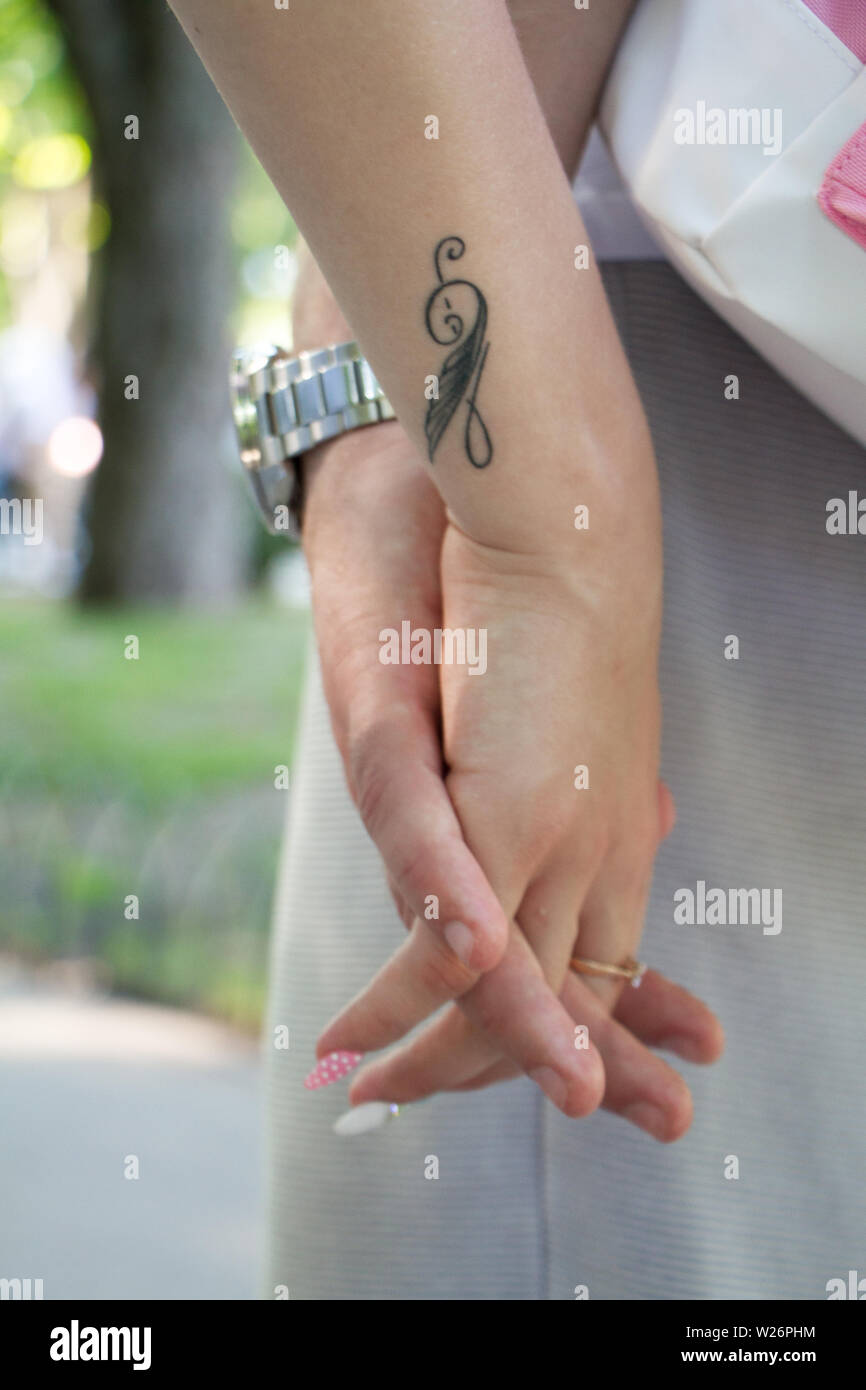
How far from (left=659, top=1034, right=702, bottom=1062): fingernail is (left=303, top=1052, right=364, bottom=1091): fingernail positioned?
222mm

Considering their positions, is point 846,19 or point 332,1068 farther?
point 332,1068

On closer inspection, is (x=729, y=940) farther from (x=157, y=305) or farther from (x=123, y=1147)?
(x=157, y=305)

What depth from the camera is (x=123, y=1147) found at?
299cm

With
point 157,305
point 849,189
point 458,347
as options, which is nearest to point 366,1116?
point 458,347

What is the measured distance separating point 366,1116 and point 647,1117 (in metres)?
0.21

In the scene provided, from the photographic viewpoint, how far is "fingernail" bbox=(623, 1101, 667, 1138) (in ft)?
3.09

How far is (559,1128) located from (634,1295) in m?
0.13

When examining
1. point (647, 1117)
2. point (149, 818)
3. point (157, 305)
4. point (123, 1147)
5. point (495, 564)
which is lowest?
point (647, 1117)

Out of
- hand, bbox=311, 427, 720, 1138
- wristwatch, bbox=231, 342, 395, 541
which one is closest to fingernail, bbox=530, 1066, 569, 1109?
hand, bbox=311, 427, 720, 1138

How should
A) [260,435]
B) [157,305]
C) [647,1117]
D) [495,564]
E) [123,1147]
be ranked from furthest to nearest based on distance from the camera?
[157,305], [123,1147], [260,435], [647,1117], [495,564]

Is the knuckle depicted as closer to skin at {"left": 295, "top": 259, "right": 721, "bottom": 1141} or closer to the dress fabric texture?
skin at {"left": 295, "top": 259, "right": 721, "bottom": 1141}

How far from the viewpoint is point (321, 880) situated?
111 cm

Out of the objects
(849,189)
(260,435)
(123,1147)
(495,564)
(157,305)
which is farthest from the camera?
(157,305)

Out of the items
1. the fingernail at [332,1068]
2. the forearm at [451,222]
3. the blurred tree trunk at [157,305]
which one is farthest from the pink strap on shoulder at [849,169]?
the blurred tree trunk at [157,305]
